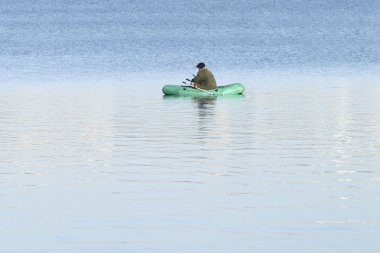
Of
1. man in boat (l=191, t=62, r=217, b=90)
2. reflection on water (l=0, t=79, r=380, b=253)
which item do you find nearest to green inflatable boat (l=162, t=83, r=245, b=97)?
man in boat (l=191, t=62, r=217, b=90)

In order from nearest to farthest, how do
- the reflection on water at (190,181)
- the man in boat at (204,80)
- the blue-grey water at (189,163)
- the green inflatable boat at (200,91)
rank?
the reflection on water at (190,181) → the blue-grey water at (189,163) → the man in boat at (204,80) → the green inflatable boat at (200,91)

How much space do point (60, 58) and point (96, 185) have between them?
7150cm

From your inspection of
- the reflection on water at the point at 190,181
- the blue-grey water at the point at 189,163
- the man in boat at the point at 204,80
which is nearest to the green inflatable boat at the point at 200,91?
the man in boat at the point at 204,80

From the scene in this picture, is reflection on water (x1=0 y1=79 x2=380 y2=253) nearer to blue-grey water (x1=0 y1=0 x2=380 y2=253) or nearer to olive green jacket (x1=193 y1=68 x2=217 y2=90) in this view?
blue-grey water (x1=0 y1=0 x2=380 y2=253)

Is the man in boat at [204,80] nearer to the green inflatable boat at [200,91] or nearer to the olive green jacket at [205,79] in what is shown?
the olive green jacket at [205,79]

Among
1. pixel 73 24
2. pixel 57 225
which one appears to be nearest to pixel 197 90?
pixel 57 225

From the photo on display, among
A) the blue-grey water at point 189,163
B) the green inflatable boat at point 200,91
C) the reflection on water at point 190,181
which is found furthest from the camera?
the green inflatable boat at point 200,91

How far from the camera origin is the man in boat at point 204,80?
40662 millimetres

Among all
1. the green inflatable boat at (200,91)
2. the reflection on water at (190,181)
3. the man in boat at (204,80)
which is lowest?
the reflection on water at (190,181)

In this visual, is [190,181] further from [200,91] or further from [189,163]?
[200,91]

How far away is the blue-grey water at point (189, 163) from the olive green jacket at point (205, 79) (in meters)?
0.51

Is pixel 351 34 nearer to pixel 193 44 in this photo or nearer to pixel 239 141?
pixel 193 44

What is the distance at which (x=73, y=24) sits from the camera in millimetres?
139250

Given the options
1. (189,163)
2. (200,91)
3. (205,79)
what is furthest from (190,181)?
(200,91)
